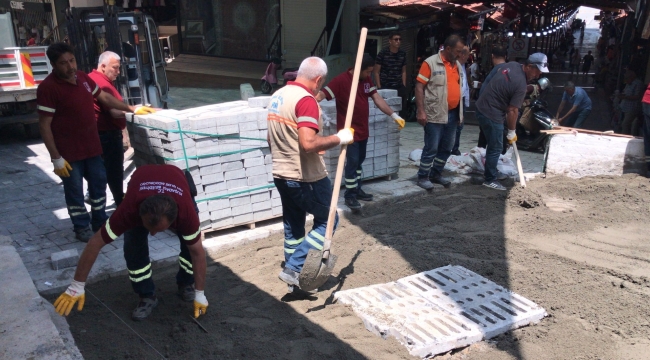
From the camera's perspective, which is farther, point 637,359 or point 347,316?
point 347,316

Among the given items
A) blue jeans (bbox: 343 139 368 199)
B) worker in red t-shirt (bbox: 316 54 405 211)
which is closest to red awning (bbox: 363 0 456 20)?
worker in red t-shirt (bbox: 316 54 405 211)

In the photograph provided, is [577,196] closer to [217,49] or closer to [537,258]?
[537,258]

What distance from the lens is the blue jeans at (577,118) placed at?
895cm

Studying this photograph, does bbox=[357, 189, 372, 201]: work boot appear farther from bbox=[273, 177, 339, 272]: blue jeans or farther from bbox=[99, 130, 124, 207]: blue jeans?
bbox=[99, 130, 124, 207]: blue jeans

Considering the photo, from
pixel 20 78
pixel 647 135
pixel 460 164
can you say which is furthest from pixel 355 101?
pixel 20 78

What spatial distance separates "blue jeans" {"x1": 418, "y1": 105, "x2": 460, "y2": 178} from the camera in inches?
256

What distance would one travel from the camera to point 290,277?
13.5 ft

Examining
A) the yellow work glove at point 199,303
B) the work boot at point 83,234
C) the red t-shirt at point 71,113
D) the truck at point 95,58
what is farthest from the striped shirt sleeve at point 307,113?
the truck at point 95,58

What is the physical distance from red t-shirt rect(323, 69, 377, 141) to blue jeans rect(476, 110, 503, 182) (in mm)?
1652

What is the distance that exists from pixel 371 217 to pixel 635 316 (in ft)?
9.08

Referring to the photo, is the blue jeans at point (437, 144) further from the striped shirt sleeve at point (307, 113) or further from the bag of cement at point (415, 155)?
the striped shirt sleeve at point (307, 113)

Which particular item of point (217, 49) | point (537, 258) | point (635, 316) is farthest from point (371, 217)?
point (217, 49)

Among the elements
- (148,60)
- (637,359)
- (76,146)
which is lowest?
(637,359)

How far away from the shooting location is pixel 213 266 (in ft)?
15.7
